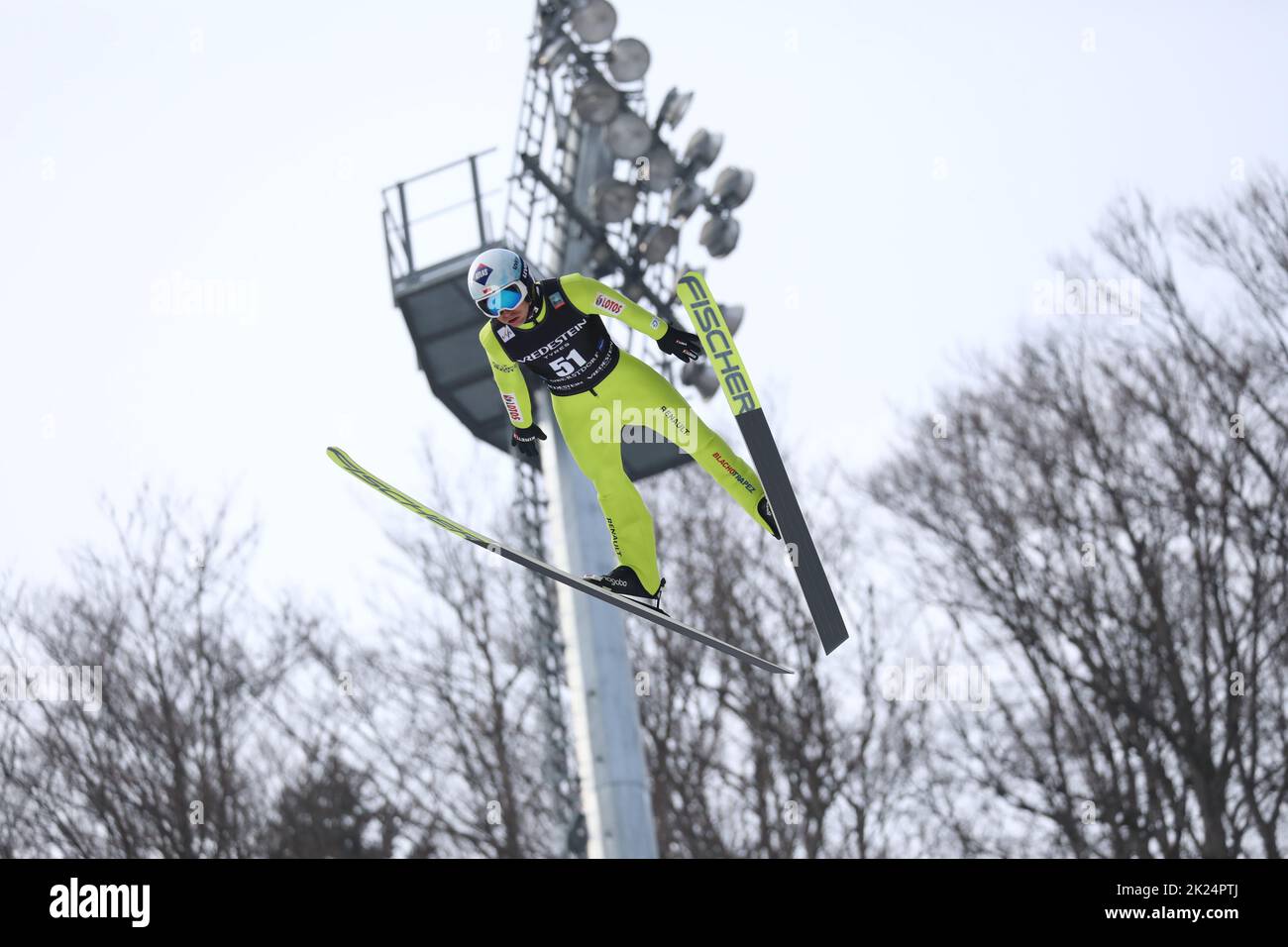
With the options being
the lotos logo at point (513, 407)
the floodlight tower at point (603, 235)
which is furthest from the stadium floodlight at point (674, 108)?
the lotos logo at point (513, 407)

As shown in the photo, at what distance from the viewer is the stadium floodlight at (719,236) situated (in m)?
10.7

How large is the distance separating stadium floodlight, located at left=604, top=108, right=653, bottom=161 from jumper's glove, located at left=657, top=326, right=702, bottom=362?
491 centimetres

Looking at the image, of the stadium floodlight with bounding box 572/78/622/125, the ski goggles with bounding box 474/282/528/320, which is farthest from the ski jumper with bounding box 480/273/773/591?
the stadium floodlight with bounding box 572/78/622/125

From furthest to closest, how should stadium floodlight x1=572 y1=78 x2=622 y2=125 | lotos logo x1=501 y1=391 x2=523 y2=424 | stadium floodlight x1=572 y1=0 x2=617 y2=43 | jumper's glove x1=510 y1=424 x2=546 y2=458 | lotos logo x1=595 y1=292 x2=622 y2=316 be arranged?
stadium floodlight x1=572 y1=0 x2=617 y2=43, stadium floodlight x1=572 y1=78 x2=622 y2=125, jumper's glove x1=510 y1=424 x2=546 y2=458, lotos logo x1=501 y1=391 x2=523 y2=424, lotos logo x1=595 y1=292 x2=622 y2=316

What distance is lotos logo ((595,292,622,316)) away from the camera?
20.5ft

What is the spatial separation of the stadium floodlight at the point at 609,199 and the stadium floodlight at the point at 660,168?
0.20 meters

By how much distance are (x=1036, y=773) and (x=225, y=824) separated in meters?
9.65

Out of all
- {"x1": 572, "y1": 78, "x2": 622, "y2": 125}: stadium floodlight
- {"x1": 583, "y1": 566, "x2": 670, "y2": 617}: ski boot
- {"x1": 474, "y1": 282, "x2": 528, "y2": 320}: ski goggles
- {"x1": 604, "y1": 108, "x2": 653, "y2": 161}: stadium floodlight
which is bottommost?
{"x1": 583, "y1": 566, "x2": 670, "y2": 617}: ski boot

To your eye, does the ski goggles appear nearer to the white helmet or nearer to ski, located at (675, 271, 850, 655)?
the white helmet

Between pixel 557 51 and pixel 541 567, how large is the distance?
5.77 metres

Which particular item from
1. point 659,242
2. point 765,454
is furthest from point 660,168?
point 765,454

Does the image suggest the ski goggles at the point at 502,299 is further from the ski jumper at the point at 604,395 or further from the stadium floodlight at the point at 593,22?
the stadium floodlight at the point at 593,22

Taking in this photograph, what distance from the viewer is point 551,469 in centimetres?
1236
